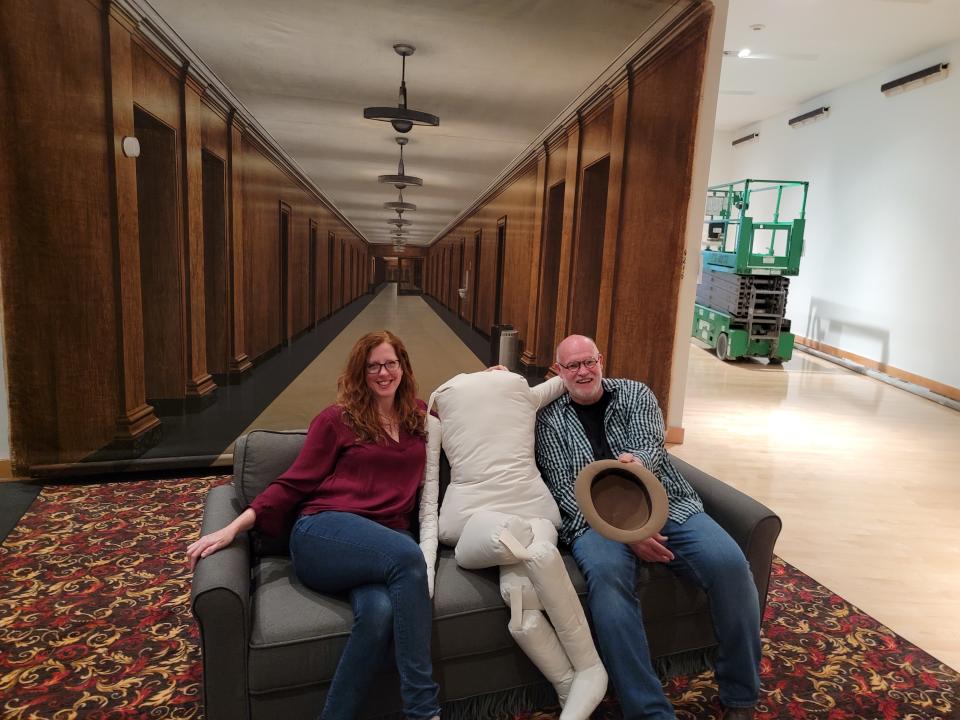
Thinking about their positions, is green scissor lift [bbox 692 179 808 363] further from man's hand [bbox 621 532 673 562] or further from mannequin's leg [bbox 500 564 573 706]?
mannequin's leg [bbox 500 564 573 706]

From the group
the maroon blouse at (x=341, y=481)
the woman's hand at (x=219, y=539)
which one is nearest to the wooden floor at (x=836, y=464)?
the maroon blouse at (x=341, y=481)

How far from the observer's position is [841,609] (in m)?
2.73

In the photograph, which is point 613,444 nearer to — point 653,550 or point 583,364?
point 583,364

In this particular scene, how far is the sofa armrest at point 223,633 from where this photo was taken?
5.39 ft

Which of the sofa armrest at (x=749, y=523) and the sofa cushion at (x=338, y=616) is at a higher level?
the sofa armrest at (x=749, y=523)

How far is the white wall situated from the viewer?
22.7 feet

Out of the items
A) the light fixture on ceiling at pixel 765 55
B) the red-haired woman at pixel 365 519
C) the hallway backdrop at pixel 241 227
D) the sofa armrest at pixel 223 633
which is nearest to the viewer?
the sofa armrest at pixel 223 633

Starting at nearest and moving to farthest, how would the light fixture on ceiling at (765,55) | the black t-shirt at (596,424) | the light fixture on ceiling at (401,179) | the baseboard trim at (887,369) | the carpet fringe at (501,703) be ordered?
the carpet fringe at (501,703)
the black t-shirt at (596,424)
the light fixture on ceiling at (401,179)
the baseboard trim at (887,369)
the light fixture on ceiling at (765,55)

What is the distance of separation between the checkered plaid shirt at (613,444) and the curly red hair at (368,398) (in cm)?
47

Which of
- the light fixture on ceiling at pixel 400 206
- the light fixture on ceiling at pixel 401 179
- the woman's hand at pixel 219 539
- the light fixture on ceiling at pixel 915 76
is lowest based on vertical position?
the woman's hand at pixel 219 539

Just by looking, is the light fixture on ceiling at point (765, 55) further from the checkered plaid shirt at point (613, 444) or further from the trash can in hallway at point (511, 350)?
the checkered plaid shirt at point (613, 444)

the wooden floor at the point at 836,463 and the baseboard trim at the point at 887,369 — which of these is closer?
the wooden floor at the point at 836,463

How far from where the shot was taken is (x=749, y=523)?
2189 mm

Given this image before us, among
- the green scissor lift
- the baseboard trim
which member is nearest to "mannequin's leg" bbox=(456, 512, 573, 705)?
the baseboard trim
